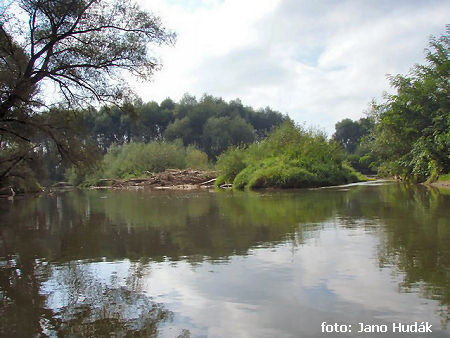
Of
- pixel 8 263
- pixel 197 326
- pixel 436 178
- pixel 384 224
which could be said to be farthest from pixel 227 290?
pixel 436 178

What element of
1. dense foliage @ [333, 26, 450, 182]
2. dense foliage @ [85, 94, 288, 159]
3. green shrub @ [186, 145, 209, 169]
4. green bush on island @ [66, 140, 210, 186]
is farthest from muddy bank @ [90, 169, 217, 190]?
dense foliage @ [85, 94, 288, 159]

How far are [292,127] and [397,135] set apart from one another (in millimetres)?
8052

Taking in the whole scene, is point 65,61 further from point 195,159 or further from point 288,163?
point 195,159

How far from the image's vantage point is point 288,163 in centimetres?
3031

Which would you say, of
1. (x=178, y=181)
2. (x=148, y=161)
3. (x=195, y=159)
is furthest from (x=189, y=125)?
(x=178, y=181)

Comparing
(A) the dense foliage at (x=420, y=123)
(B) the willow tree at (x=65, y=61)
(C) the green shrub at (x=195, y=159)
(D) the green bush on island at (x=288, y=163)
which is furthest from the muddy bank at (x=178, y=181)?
(B) the willow tree at (x=65, y=61)

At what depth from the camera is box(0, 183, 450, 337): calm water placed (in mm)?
3867

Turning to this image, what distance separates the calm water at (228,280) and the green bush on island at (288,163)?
63.6ft

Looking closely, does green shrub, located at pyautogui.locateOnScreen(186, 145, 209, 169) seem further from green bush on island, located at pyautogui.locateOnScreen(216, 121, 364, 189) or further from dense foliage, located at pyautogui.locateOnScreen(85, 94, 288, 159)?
green bush on island, located at pyautogui.locateOnScreen(216, 121, 364, 189)

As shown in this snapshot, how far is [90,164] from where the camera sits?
14.4m

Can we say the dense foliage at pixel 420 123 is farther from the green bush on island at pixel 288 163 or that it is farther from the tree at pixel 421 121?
the green bush on island at pixel 288 163

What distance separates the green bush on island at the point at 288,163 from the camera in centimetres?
2916

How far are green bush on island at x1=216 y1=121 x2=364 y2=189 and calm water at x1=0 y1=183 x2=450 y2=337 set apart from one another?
763 inches

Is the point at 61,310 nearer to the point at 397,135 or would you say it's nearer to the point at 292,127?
the point at 397,135
